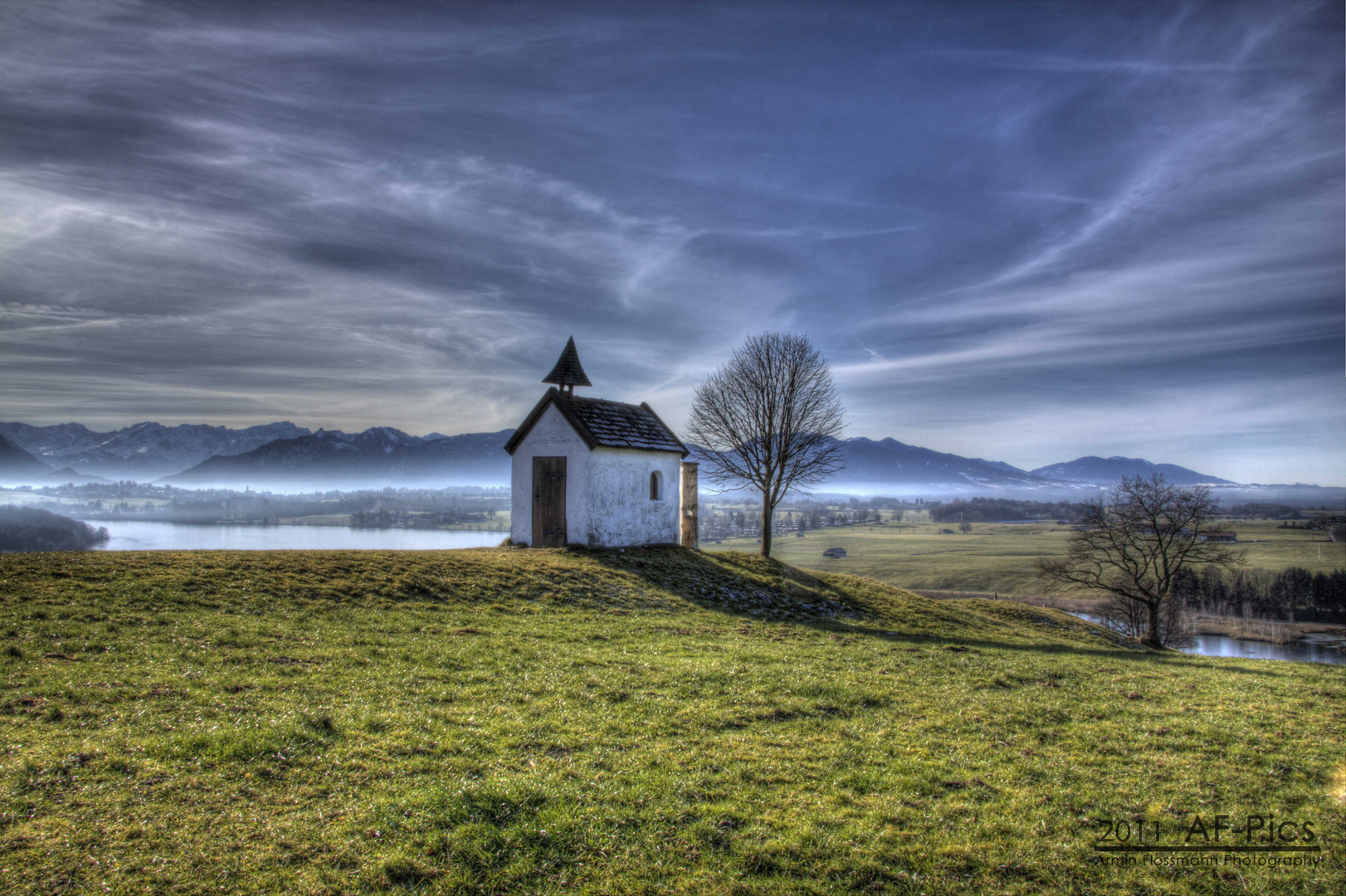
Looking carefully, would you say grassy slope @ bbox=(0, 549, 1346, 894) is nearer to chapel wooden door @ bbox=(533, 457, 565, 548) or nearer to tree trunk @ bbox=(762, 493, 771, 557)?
chapel wooden door @ bbox=(533, 457, 565, 548)

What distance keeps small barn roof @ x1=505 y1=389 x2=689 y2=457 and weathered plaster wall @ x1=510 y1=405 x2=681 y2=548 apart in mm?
437

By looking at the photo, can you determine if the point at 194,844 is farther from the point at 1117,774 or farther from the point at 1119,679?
the point at 1119,679

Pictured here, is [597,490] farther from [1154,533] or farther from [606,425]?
[1154,533]

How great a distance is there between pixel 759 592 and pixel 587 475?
1102cm

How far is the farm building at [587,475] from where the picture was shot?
3316 centimetres

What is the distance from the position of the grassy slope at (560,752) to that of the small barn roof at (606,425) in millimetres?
14667

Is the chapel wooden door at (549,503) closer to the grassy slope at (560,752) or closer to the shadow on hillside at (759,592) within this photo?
the shadow on hillside at (759,592)

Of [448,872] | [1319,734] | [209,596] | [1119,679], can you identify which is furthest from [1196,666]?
[209,596]

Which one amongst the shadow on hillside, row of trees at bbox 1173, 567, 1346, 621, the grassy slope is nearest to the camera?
the grassy slope

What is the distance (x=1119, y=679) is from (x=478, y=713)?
1857 cm

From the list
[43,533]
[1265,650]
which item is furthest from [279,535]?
[1265,650]

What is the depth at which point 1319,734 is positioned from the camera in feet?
43.9

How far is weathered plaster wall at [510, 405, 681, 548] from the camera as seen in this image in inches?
1302

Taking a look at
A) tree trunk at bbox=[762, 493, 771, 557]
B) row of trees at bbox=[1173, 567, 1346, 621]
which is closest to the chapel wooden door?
tree trunk at bbox=[762, 493, 771, 557]
